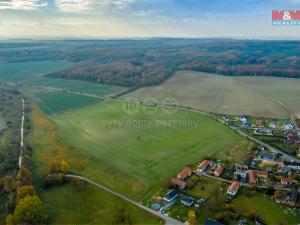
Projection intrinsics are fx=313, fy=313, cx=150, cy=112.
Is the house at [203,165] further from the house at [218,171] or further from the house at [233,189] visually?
the house at [233,189]

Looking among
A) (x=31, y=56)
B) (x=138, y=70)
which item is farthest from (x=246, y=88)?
(x=31, y=56)

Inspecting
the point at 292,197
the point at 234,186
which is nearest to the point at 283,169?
the point at 292,197

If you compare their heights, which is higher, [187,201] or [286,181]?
[286,181]

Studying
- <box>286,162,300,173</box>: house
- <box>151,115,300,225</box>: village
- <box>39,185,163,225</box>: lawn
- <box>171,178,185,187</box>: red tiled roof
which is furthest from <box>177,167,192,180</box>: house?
<box>286,162,300,173</box>: house

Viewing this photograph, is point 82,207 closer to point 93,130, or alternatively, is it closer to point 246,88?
point 93,130

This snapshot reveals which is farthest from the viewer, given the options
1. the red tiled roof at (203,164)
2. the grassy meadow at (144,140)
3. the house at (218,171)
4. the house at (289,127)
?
the house at (289,127)

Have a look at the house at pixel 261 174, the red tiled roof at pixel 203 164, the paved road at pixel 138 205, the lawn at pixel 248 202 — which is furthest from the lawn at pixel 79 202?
the house at pixel 261 174

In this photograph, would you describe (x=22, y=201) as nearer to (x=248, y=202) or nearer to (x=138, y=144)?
(x=138, y=144)
